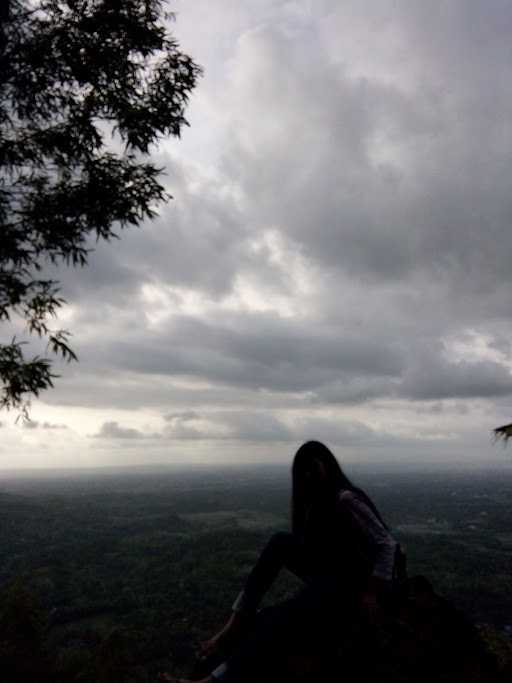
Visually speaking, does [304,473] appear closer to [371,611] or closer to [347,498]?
[347,498]

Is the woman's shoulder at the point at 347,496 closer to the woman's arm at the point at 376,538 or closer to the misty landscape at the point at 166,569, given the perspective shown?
the woman's arm at the point at 376,538

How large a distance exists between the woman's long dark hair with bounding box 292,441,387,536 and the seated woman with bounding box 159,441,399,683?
0.5 inches

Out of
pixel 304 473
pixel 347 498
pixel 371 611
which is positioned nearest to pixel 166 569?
pixel 371 611

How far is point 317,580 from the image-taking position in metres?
4.14

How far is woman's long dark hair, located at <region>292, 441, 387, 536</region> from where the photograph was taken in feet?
14.6

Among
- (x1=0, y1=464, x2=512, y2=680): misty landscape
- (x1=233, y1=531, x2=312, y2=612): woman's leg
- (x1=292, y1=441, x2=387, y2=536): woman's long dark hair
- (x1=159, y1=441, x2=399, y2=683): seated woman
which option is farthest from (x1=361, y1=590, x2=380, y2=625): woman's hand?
(x1=0, y1=464, x2=512, y2=680): misty landscape

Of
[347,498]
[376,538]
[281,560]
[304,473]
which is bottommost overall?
[281,560]

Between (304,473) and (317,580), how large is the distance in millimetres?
941

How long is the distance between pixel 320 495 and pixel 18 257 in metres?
5.93

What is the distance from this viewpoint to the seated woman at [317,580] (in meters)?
3.98

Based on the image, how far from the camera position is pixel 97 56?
307 inches

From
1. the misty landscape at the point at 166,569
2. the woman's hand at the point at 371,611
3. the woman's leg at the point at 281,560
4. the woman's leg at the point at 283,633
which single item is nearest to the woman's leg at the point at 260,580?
the woman's leg at the point at 281,560

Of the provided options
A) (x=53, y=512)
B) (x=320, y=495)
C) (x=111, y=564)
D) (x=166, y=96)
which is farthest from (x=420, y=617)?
(x=53, y=512)

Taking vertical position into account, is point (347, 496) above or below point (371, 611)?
above
